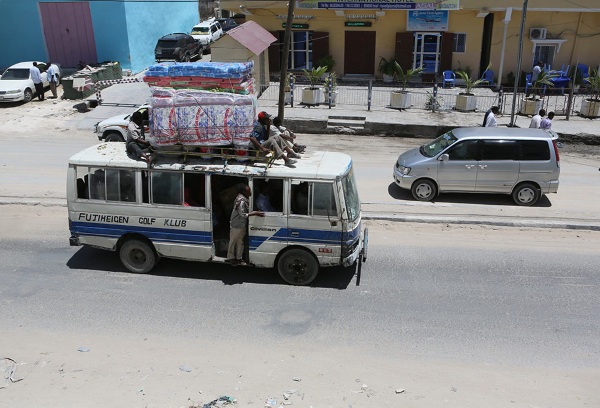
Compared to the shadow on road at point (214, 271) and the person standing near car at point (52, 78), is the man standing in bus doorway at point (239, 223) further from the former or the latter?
the person standing near car at point (52, 78)

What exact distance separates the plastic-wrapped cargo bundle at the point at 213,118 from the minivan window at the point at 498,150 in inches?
254

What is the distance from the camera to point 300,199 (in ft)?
29.5

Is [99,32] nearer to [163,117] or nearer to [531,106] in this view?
[531,106]

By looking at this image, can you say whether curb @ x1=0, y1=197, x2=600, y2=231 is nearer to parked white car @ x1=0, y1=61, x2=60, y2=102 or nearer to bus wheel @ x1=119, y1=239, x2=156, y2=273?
bus wheel @ x1=119, y1=239, x2=156, y2=273

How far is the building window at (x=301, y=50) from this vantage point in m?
28.9

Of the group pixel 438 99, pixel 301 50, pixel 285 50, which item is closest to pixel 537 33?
pixel 438 99

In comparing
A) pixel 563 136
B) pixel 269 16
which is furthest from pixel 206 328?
pixel 269 16

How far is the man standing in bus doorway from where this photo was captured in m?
9.01

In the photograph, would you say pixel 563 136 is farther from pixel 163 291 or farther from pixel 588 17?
pixel 163 291

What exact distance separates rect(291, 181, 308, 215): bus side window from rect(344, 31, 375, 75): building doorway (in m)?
21.2

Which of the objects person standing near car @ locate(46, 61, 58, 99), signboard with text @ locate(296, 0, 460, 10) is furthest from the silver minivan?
person standing near car @ locate(46, 61, 58, 99)

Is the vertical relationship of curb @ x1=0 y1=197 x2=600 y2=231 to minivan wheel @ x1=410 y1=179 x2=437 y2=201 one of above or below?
below

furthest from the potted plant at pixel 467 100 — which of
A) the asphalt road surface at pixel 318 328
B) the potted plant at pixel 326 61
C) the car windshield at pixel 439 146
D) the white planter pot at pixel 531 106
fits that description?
the asphalt road surface at pixel 318 328

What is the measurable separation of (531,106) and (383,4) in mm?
8465
